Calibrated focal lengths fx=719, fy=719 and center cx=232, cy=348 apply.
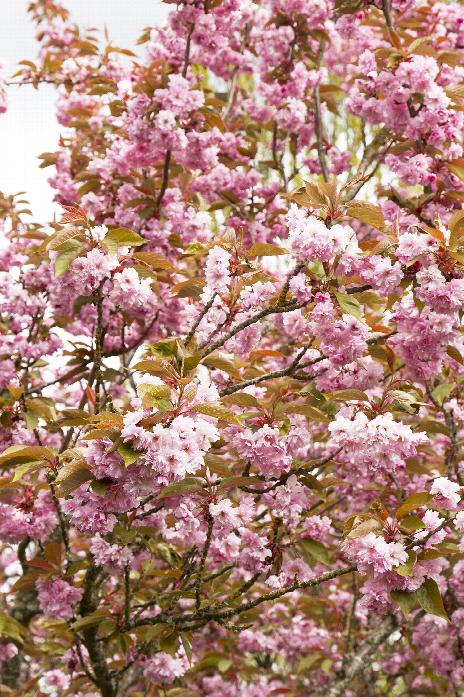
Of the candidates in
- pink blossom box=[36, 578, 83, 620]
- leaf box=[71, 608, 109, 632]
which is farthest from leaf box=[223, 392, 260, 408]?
pink blossom box=[36, 578, 83, 620]

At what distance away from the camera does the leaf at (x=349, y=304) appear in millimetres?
2553

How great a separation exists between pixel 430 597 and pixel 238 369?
1.34 metres

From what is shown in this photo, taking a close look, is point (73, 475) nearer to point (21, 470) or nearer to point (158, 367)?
point (21, 470)

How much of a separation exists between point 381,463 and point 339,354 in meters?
0.49

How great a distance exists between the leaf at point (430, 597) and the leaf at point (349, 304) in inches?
36.2

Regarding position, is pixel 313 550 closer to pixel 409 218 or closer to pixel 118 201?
pixel 409 218

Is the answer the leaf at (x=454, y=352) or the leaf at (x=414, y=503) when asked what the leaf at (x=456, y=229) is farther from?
the leaf at (x=414, y=503)

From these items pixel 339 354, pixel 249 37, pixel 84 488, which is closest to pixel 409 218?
pixel 339 354

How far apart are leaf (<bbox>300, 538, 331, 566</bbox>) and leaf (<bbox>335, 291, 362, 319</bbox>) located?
1146 millimetres

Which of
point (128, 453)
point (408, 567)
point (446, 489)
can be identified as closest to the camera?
point (128, 453)

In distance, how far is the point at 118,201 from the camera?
469 cm

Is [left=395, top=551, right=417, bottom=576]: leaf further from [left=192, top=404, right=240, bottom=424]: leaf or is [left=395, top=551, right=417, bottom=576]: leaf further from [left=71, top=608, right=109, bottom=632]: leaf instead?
[left=71, top=608, right=109, bottom=632]: leaf

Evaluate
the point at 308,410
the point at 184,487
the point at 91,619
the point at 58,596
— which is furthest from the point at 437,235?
the point at 58,596

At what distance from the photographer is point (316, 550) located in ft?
10.3
